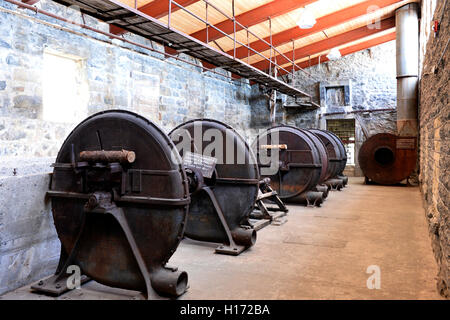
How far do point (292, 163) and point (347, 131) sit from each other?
9.41 meters

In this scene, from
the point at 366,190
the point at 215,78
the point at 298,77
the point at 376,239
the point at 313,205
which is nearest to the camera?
the point at 376,239

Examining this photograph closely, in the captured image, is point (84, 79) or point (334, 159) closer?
point (84, 79)

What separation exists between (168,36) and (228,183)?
3.65 metres

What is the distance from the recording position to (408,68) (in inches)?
444

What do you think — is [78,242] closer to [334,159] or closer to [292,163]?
[292,163]

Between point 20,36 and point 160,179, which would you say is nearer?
point 160,179

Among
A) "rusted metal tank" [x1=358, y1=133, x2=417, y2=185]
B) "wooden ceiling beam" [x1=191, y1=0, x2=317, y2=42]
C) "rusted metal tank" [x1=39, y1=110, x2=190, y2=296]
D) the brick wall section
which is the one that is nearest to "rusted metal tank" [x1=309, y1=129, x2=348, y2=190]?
"rusted metal tank" [x1=358, y1=133, x2=417, y2=185]

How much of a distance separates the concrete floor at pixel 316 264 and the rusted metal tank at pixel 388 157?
4639 millimetres

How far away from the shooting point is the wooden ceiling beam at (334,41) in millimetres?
12648

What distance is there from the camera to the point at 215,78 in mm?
13203

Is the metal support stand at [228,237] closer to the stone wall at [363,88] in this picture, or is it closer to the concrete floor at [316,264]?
the concrete floor at [316,264]

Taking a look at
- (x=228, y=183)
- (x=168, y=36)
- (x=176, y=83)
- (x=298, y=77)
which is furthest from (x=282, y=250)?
(x=298, y=77)

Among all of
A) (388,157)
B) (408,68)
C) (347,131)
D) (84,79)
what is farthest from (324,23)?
(84,79)
